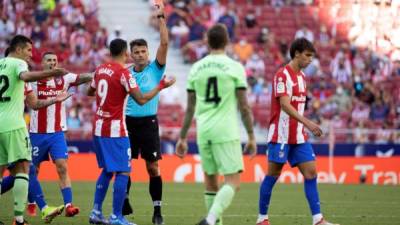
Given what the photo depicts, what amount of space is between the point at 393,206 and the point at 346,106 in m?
16.0

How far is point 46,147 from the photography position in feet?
51.6

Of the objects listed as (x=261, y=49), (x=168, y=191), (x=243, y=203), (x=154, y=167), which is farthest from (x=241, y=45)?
(x=154, y=167)

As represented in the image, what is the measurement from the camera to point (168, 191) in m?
21.7

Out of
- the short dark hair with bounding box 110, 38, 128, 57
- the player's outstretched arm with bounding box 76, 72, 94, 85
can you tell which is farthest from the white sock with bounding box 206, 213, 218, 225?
the player's outstretched arm with bounding box 76, 72, 94, 85

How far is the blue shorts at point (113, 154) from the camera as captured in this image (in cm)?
1323

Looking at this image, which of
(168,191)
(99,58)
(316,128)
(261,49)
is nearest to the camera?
(316,128)

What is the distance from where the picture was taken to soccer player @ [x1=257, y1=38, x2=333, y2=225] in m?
13.5

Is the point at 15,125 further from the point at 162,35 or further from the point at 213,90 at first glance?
the point at 213,90

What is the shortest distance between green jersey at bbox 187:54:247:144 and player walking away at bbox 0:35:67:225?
258cm

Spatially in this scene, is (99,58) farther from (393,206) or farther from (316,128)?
(316,128)

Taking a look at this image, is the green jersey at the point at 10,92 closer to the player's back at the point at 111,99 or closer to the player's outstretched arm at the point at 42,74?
the player's outstretched arm at the point at 42,74

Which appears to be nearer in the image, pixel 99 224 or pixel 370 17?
pixel 99 224

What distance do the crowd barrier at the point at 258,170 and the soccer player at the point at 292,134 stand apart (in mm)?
13164

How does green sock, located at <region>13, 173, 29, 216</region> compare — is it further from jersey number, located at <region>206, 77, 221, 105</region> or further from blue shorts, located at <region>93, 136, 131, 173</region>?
jersey number, located at <region>206, 77, 221, 105</region>
